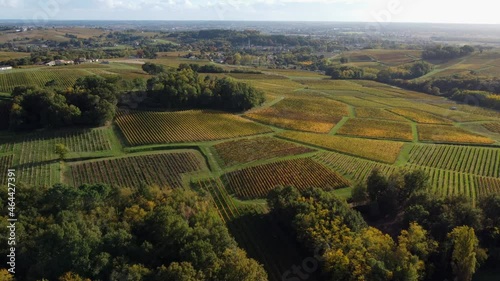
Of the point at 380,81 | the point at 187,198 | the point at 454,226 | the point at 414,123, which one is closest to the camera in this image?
the point at 454,226

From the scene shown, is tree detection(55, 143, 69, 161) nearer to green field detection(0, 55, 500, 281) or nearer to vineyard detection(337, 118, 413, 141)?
green field detection(0, 55, 500, 281)

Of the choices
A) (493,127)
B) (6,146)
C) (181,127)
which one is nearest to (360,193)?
(181,127)

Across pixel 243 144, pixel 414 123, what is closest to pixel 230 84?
pixel 243 144

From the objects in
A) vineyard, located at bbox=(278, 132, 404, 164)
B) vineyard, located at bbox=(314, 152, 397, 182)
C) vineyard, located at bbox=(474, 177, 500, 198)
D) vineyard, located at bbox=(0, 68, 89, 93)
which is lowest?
vineyard, located at bbox=(474, 177, 500, 198)

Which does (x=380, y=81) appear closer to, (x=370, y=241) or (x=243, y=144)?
(x=243, y=144)

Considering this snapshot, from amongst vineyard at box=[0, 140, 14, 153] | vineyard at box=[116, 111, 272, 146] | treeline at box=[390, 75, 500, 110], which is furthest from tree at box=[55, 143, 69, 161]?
treeline at box=[390, 75, 500, 110]
